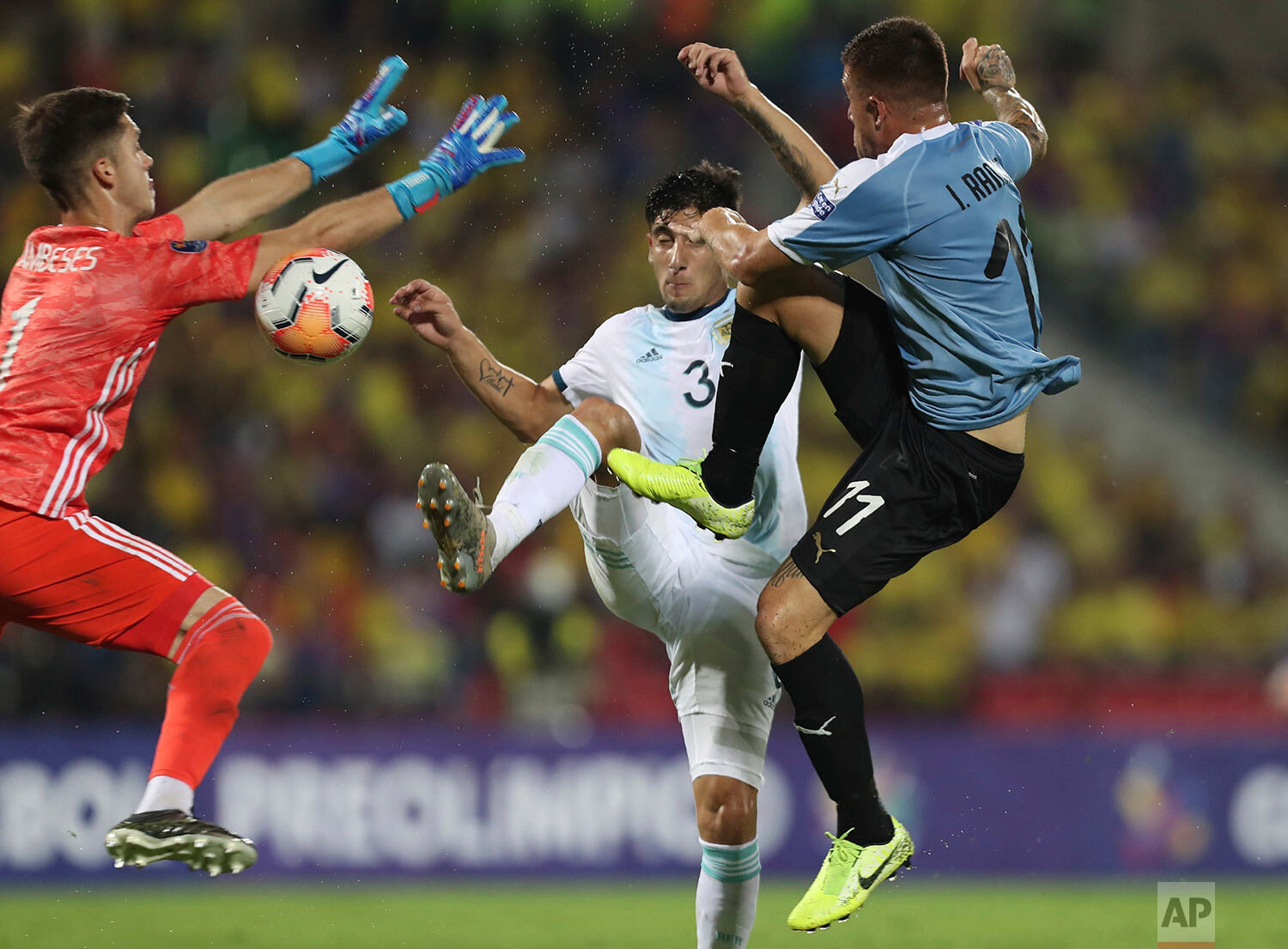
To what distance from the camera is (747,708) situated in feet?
19.1

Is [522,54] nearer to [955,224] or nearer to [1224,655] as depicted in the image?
[1224,655]

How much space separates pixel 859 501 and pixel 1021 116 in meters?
1.56

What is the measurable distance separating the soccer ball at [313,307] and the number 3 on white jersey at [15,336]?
0.75 m

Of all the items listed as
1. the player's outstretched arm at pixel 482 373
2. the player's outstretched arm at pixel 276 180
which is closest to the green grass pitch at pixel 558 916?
the player's outstretched arm at pixel 482 373

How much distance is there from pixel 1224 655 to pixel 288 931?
7.10 m

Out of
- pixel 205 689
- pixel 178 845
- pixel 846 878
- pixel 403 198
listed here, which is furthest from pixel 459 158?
pixel 846 878

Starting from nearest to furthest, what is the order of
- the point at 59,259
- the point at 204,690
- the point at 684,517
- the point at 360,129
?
1. the point at 204,690
2. the point at 59,259
3. the point at 360,129
4. the point at 684,517

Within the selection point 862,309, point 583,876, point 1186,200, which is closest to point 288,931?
point 583,876

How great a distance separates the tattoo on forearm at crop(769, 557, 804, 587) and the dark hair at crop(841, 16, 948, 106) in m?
1.52

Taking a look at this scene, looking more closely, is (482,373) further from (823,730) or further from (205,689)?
(823,730)

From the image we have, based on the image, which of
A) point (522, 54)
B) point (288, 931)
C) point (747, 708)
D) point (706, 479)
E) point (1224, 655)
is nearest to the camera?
point (706, 479)

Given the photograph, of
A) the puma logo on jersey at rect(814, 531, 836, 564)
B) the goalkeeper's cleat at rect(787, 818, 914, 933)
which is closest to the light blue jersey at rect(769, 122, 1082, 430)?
the puma logo on jersey at rect(814, 531, 836, 564)

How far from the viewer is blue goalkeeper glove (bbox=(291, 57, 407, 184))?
5.47 meters

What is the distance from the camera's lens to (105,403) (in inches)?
193
